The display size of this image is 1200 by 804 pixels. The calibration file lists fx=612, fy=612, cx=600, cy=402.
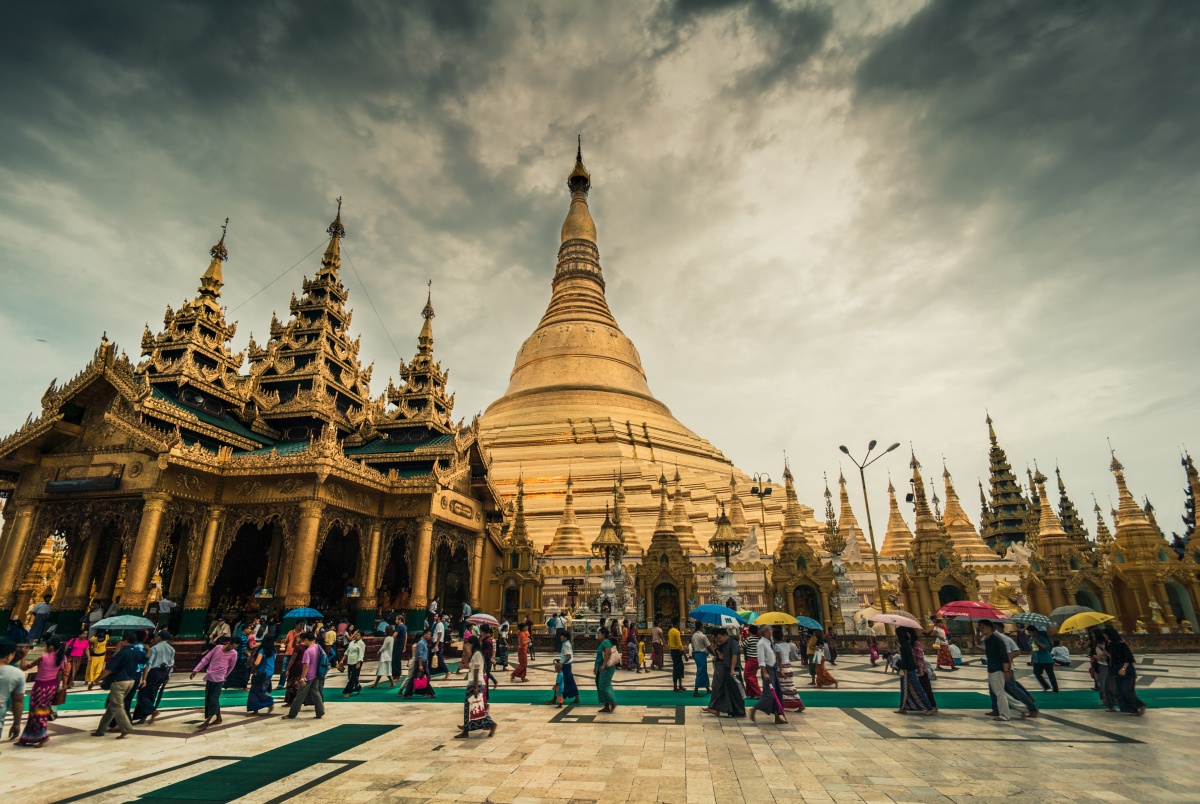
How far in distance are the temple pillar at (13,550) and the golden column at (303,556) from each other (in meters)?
7.84

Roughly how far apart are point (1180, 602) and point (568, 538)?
27.7 m

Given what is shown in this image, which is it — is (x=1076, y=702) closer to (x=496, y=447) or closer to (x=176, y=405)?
(x=176, y=405)

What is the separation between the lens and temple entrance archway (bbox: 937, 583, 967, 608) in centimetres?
2622

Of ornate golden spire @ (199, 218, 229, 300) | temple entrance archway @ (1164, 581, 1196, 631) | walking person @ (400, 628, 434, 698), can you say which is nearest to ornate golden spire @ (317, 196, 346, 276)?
ornate golden spire @ (199, 218, 229, 300)

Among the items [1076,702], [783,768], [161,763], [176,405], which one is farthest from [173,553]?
[1076,702]

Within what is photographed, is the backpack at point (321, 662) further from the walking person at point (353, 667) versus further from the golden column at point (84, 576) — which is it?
the golden column at point (84, 576)

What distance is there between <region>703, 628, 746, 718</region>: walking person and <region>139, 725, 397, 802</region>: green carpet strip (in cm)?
504

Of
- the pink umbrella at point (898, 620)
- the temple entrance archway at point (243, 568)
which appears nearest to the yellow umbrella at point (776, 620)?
the pink umbrella at point (898, 620)

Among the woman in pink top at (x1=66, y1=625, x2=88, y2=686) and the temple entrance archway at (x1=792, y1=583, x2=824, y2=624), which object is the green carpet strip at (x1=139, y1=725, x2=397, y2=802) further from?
the temple entrance archway at (x1=792, y1=583, x2=824, y2=624)

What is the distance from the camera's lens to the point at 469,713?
818 cm

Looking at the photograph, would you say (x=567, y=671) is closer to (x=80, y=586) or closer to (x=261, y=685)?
(x=261, y=685)

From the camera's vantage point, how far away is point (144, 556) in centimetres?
1742

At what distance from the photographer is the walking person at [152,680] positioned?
9258 millimetres

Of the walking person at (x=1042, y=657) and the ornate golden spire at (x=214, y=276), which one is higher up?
the ornate golden spire at (x=214, y=276)
